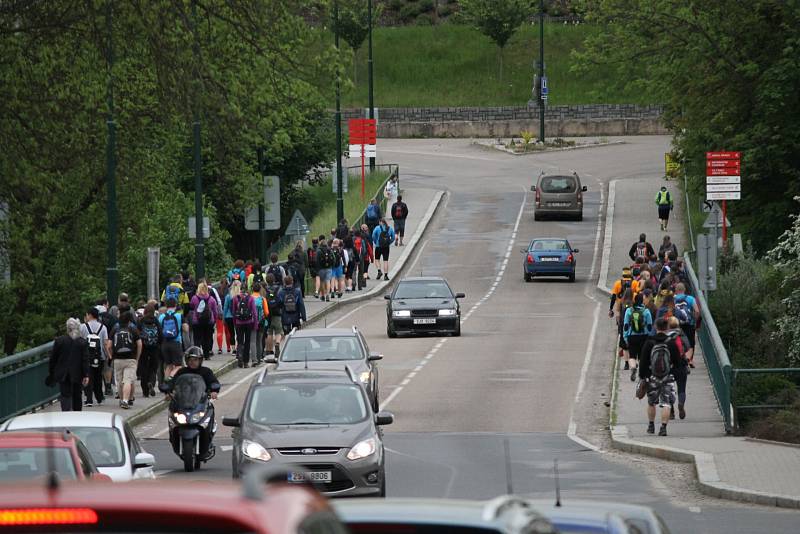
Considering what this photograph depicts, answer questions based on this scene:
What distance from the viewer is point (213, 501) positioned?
3.62 meters

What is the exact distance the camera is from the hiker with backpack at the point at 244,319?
3198cm

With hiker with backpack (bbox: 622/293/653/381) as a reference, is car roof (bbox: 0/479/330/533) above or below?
above

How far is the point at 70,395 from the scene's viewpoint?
945 inches

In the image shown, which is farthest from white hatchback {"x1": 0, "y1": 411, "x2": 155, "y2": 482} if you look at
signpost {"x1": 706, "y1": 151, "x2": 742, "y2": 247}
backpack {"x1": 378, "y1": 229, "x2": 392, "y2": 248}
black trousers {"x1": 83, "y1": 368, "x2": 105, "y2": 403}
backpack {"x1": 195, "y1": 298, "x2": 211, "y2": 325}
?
backpack {"x1": 378, "y1": 229, "x2": 392, "y2": 248}

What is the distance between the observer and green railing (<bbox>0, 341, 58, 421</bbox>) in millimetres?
24742

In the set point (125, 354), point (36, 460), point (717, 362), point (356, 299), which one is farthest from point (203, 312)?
point (36, 460)

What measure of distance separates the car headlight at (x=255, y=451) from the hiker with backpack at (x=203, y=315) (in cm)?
1370

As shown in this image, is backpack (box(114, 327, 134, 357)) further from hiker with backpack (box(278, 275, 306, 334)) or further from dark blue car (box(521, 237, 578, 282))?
dark blue car (box(521, 237, 578, 282))

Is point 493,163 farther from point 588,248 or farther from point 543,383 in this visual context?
point 543,383

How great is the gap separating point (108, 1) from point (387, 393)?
991 centimetres

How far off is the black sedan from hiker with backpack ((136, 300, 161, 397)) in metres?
9.72

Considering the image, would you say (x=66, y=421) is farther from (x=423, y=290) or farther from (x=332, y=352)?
(x=423, y=290)

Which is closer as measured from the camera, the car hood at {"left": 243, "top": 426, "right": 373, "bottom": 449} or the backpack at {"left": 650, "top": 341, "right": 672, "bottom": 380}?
the car hood at {"left": 243, "top": 426, "right": 373, "bottom": 449}

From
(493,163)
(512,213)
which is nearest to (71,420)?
(512,213)
